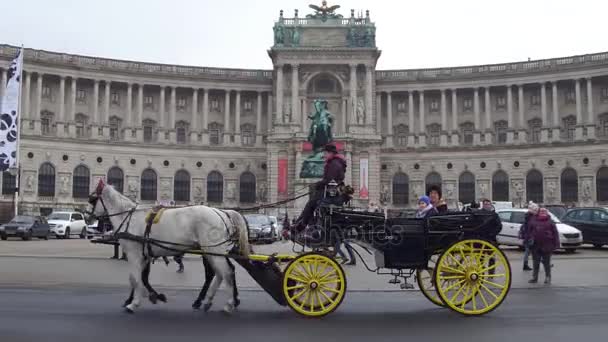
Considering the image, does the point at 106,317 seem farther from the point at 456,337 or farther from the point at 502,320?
the point at 502,320

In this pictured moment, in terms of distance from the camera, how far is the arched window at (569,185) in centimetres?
6581

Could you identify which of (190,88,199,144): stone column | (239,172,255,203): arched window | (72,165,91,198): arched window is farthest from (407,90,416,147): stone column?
(72,165,91,198): arched window

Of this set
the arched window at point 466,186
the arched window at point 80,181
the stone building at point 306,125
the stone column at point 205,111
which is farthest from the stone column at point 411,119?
the arched window at point 80,181

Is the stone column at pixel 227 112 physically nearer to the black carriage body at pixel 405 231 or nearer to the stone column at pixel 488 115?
the stone column at pixel 488 115

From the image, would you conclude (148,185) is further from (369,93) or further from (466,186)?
(466,186)

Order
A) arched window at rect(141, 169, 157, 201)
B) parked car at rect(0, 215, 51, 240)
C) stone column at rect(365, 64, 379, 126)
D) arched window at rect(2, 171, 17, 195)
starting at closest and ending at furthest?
parked car at rect(0, 215, 51, 240), arched window at rect(2, 171, 17, 195), arched window at rect(141, 169, 157, 201), stone column at rect(365, 64, 379, 126)

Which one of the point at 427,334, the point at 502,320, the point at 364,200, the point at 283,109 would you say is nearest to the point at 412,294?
the point at 502,320

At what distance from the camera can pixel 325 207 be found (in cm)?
1123

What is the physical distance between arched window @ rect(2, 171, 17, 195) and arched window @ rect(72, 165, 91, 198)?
6145 millimetres

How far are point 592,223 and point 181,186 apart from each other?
171ft

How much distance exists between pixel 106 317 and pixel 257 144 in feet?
213

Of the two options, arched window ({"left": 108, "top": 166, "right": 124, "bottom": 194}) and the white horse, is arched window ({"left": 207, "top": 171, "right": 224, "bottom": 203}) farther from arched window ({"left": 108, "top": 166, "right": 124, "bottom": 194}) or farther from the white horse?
the white horse

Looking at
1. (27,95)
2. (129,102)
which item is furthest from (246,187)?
(27,95)

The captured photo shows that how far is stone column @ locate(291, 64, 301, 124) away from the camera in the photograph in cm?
7094
